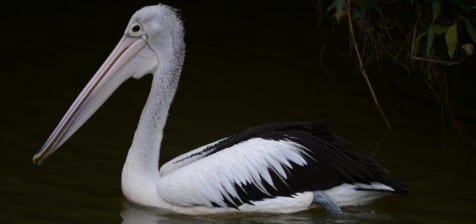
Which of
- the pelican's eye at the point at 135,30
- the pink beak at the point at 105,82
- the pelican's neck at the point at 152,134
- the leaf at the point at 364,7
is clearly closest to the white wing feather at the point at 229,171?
the pelican's neck at the point at 152,134

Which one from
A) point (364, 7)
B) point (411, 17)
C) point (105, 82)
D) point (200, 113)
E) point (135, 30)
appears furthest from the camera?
point (200, 113)

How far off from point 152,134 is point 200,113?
198 cm

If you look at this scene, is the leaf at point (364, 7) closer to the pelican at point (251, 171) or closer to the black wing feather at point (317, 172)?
the pelican at point (251, 171)

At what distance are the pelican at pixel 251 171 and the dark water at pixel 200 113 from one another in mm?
101

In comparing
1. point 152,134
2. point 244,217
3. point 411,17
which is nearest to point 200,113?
point 411,17

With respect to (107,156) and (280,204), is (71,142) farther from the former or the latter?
(280,204)

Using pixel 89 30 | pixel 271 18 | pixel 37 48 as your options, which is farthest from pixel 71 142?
pixel 271 18

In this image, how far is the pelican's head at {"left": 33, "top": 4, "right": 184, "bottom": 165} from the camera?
6832mm

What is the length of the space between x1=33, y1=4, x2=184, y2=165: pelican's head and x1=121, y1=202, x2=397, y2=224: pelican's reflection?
2.21ft

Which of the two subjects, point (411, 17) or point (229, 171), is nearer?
point (229, 171)

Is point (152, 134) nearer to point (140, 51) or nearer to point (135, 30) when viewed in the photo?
point (140, 51)

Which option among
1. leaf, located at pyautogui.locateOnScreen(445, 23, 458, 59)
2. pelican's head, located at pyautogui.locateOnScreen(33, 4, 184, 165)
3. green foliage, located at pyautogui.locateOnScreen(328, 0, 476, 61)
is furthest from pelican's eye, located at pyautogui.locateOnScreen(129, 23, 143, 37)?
leaf, located at pyautogui.locateOnScreen(445, 23, 458, 59)

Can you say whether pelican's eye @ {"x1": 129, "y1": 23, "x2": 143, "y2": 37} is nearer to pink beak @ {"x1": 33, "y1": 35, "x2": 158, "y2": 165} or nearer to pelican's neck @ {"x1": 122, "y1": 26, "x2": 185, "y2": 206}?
pink beak @ {"x1": 33, "y1": 35, "x2": 158, "y2": 165}

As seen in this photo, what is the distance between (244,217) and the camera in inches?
263
